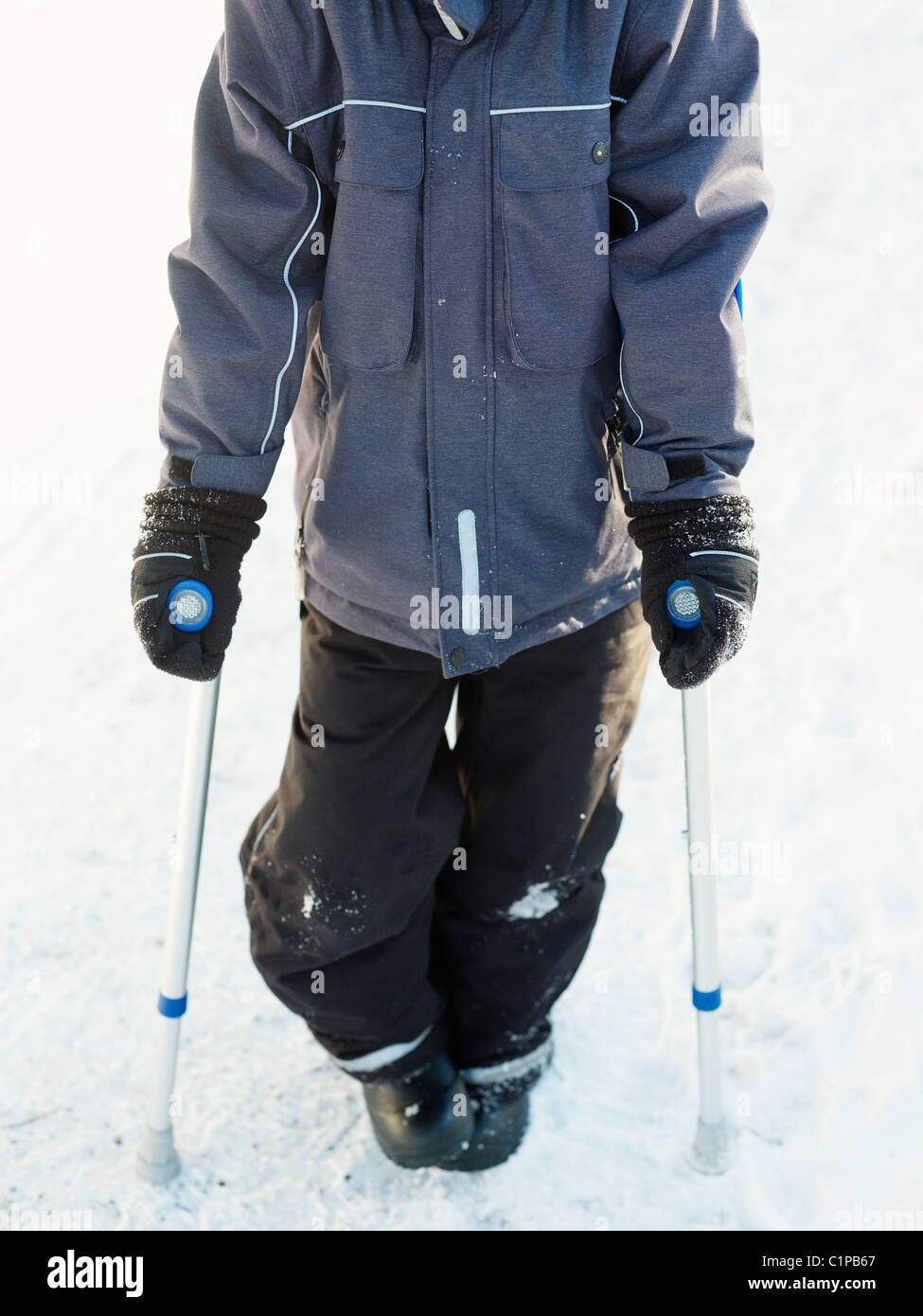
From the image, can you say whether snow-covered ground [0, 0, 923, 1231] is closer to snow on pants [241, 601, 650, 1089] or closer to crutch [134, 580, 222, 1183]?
crutch [134, 580, 222, 1183]

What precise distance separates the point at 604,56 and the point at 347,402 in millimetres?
581

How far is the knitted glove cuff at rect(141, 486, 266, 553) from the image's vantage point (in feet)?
5.55

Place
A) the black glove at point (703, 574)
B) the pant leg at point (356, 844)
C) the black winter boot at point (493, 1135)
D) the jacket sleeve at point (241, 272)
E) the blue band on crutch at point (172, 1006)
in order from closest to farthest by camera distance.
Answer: the jacket sleeve at point (241, 272)
the black glove at point (703, 574)
the pant leg at point (356, 844)
the blue band on crutch at point (172, 1006)
the black winter boot at point (493, 1135)

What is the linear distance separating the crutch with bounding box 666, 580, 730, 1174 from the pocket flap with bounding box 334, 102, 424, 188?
0.89 m

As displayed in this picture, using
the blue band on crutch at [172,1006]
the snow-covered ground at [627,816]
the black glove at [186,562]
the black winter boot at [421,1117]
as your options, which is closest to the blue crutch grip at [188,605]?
the black glove at [186,562]

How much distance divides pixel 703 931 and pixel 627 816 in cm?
82

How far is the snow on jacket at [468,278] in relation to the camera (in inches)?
59.5

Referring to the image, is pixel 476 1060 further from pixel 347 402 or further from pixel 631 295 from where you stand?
pixel 631 295

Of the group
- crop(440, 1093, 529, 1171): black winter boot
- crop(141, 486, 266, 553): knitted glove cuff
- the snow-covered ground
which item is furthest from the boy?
the snow-covered ground

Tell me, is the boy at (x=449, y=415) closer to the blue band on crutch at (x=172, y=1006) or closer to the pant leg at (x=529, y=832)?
the pant leg at (x=529, y=832)

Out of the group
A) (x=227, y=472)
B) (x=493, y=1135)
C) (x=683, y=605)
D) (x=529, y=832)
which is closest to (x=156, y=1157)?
(x=493, y=1135)

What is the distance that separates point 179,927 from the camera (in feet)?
6.70

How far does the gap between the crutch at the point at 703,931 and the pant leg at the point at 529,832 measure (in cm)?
13

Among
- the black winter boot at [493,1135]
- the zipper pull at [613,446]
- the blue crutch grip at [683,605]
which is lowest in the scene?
the black winter boot at [493,1135]
